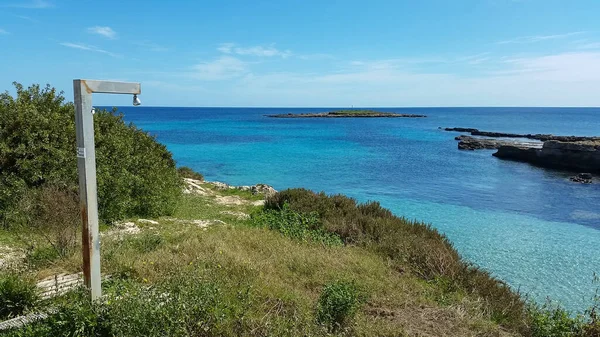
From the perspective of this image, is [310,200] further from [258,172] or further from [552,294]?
[258,172]

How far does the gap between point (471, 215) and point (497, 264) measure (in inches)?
303

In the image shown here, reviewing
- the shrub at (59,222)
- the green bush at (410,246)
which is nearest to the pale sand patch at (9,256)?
the shrub at (59,222)

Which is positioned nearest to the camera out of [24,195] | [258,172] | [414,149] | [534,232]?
[24,195]

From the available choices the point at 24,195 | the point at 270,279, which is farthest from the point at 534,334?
the point at 24,195

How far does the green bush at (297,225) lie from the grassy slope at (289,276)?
0.86 meters

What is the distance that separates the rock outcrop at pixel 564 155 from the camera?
1534 inches

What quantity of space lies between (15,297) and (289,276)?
4.03 m

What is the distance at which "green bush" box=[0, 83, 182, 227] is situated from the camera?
10.9 metres

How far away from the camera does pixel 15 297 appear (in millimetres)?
5391

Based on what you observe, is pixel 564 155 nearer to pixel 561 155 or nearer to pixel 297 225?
pixel 561 155

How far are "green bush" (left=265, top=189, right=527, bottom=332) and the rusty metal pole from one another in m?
5.86

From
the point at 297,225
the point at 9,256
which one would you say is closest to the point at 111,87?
the point at 9,256

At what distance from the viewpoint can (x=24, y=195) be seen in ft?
33.6

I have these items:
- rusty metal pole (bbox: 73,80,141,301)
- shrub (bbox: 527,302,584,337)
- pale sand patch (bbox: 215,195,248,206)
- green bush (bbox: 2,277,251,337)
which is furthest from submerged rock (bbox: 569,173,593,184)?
rusty metal pole (bbox: 73,80,141,301)
